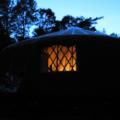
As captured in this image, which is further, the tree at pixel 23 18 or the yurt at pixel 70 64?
the tree at pixel 23 18

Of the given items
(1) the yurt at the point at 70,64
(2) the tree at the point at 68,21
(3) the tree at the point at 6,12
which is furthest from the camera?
(2) the tree at the point at 68,21

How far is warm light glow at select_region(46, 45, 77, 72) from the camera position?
6.43 meters

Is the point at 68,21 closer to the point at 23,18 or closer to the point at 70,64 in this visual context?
the point at 23,18

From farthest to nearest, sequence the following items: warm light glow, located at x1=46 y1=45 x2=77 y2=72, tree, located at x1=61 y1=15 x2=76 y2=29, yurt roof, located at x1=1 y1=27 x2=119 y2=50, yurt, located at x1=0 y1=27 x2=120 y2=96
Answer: tree, located at x1=61 y1=15 x2=76 y2=29 < warm light glow, located at x1=46 y1=45 x2=77 y2=72 < yurt roof, located at x1=1 y1=27 x2=119 y2=50 < yurt, located at x1=0 y1=27 x2=120 y2=96

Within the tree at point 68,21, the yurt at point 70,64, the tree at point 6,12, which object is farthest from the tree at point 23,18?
the yurt at point 70,64

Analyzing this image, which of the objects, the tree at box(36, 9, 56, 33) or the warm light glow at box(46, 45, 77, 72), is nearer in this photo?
the warm light glow at box(46, 45, 77, 72)

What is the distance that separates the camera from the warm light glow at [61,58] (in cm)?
643

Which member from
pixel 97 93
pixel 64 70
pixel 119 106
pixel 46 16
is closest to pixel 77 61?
pixel 64 70

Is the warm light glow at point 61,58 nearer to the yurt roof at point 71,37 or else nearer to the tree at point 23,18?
the yurt roof at point 71,37

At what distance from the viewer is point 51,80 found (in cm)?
633

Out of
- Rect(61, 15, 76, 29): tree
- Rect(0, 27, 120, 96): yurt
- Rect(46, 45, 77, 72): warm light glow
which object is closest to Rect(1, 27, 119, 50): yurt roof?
Rect(0, 27, 120, 96): yurt

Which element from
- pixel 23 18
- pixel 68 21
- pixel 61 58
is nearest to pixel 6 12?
pixel 23 18

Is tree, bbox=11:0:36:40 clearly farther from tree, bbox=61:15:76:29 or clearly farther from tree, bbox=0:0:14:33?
tree, bbox=61:15:76:29

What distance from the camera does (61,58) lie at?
260 inches
